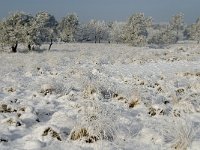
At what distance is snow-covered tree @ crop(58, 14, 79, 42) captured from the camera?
296 feet

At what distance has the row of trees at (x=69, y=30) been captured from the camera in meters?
51.2

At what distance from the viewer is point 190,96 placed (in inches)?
387

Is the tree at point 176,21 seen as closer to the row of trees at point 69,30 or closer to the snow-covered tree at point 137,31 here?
the row of trees at point 69,30

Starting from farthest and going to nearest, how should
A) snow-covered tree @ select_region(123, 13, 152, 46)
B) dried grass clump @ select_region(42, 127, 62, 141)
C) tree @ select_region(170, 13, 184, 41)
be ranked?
tree @ select_region(170, 13, 184, 41) < snow-covered tree @ select_region(123, 13, 152, 46) < dried grass clump @ select_region(42, 127, 62, 141)

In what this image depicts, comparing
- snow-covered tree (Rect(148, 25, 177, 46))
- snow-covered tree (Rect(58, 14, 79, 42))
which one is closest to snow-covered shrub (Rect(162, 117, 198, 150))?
snow-covered tree (Rect(58, 14, 79, 42))

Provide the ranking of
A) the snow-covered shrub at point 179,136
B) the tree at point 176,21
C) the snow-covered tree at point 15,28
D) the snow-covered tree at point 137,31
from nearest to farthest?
the snow-covered shrub at point 179,136 < the snow-covered tree at point 15,28 < the snow-covered tree at point 137,31 < the tree at point 176,21

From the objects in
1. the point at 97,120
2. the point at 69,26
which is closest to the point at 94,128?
the point at 97,120

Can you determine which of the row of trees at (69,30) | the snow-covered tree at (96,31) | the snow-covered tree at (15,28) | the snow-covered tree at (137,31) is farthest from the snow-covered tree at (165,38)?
the snow-covered tree at (15,28)

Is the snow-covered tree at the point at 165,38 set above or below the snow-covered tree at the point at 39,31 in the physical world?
A: below

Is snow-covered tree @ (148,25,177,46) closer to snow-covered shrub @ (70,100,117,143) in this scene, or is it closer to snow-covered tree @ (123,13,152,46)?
snow-covered tree @ (123,13,152,46)

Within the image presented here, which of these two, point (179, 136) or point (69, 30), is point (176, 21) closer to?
point (69, 30)

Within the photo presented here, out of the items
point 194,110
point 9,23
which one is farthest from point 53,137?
point 9,23

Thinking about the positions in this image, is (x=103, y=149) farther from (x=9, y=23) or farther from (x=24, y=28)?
(x=9, y=23)

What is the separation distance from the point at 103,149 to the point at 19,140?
1568 millimetres
